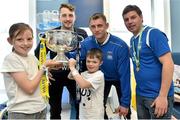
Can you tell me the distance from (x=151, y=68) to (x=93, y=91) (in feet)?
1.45

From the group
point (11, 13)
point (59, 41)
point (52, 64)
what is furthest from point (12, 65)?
point (11, 13)

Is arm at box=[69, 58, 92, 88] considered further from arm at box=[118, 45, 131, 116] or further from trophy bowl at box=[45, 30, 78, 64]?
arm at box=[118, 45, 131, 116]

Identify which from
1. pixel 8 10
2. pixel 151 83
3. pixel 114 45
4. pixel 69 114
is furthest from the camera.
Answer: pixel 8 10

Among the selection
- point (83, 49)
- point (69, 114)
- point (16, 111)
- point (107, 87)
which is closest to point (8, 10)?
point (69, 114)

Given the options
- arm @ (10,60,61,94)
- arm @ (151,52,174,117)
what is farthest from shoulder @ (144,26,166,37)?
arm @ (10,60,61,94)

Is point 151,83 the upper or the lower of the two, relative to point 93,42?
lower

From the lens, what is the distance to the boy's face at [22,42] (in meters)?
1.46

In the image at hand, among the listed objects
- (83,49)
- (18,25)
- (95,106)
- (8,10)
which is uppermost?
(8,10)

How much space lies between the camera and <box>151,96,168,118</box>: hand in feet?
5.31

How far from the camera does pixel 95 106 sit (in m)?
1.82

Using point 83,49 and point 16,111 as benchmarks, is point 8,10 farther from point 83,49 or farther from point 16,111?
point 16,111

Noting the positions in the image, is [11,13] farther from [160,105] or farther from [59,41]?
[160,105]

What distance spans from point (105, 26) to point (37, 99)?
77 cm

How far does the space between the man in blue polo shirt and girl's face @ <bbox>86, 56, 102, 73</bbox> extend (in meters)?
0.27
